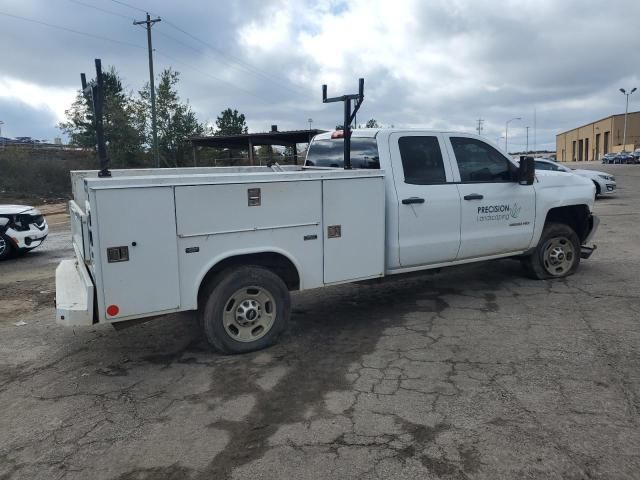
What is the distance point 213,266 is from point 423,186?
251cm

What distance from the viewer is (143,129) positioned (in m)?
35.8

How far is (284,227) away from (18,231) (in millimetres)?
7954

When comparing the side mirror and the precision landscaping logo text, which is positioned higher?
the side mirror

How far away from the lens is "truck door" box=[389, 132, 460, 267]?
18.4 feet

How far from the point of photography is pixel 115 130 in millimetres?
34156

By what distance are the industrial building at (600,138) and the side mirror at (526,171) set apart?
78.5 metres

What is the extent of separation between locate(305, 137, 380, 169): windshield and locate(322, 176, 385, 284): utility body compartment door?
0.54 metres

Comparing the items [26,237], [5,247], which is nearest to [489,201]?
[26,237]

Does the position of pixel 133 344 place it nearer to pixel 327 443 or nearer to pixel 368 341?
pixel 368 341

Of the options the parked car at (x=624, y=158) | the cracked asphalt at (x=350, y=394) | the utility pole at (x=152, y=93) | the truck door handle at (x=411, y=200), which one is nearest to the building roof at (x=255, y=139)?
the utility pole at (x=152, y=93)

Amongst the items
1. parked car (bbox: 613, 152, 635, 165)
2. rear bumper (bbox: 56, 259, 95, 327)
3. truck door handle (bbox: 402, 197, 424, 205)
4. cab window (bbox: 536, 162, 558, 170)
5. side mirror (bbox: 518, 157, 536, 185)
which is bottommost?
rear bumper (bbox: 56, 259, 95, 327)

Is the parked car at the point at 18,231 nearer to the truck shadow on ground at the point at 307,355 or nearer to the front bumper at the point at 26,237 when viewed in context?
the front bumper at the point at 26,237

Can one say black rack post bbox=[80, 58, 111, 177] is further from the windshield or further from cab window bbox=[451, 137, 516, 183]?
cab window bbox=[451, 137, 516, 183]

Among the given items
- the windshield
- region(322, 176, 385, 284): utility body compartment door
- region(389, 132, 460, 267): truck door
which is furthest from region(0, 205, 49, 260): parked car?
region(389, 132, 460, 267): truck door
